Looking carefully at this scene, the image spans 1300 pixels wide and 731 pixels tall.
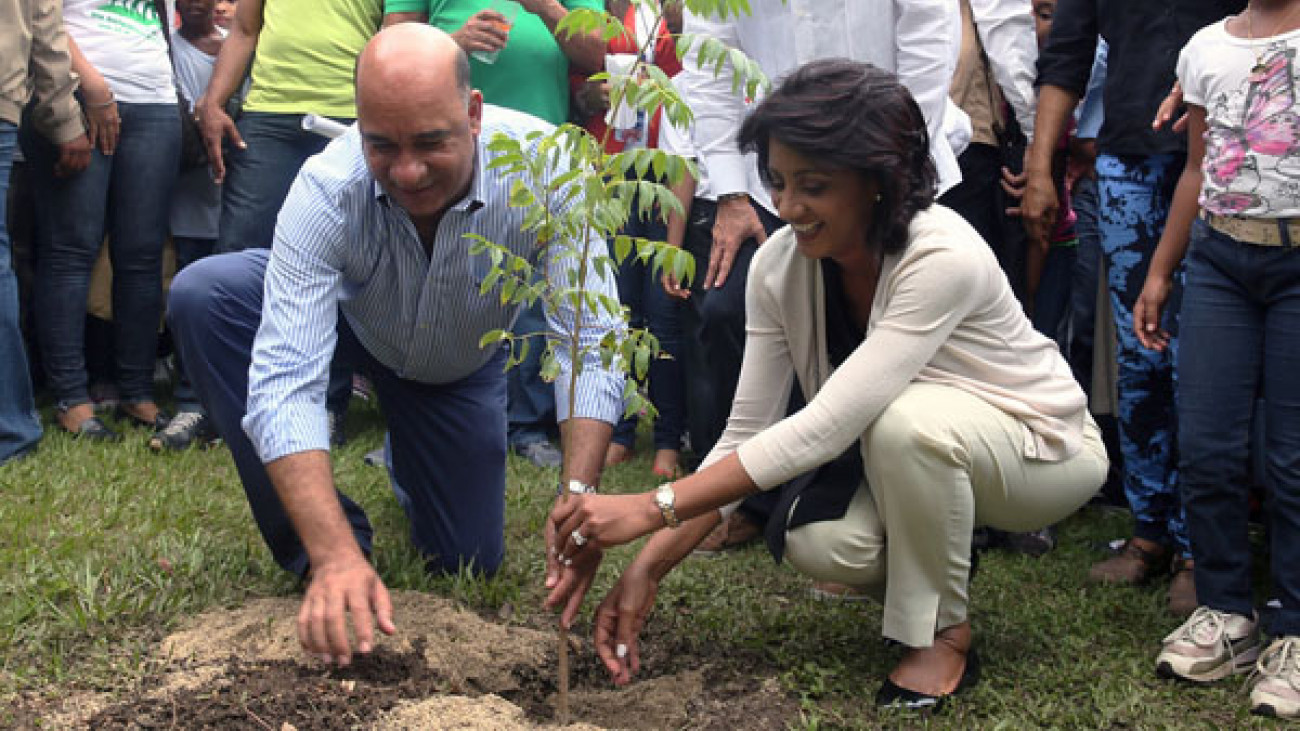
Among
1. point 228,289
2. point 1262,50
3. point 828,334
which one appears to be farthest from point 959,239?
point 228,289

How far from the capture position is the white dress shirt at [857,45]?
399 centimetres

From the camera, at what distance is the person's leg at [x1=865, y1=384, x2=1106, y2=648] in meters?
2.90

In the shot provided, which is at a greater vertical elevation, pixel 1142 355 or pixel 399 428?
pixel 1142 355

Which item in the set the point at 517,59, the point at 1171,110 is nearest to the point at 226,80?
the point at 517,59

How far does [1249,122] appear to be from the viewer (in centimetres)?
317

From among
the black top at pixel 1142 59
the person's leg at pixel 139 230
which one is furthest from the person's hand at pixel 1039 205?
the person's leg at pixel 139 230

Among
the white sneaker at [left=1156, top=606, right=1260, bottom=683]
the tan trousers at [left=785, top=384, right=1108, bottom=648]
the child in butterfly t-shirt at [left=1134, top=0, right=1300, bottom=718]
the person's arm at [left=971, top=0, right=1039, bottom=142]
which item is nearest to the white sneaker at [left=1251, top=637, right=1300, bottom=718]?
the child in butterfly t-shirt at [left=1134, top=0, right=1300, bottom=718]

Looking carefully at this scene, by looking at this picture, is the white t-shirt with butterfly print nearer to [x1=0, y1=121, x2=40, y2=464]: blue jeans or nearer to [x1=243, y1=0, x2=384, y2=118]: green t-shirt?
[x1=243, y1=0, x2=384, y2=118]: green t-shirt

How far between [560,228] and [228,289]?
1.19 meters

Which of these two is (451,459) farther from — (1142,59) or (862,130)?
(1142,59)

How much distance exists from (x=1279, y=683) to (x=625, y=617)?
149cm

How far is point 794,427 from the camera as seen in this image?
9.25ft

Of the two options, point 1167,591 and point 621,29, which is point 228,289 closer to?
point 621,29

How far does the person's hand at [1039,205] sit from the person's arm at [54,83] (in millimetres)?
3470
